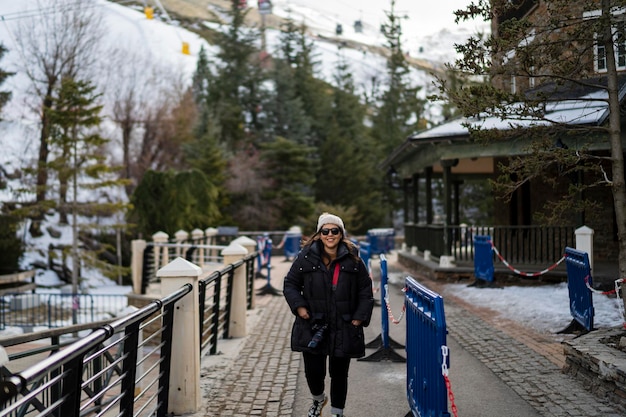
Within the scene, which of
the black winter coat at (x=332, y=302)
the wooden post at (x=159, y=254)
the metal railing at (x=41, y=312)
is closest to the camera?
the black winter coat at (x=332, y=302)

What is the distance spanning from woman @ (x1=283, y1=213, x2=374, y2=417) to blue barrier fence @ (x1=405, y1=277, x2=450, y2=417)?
42cm

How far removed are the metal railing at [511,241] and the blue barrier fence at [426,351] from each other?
9703mm

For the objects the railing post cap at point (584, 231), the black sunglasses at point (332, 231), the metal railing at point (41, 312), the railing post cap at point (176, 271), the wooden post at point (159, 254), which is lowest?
the metal railing at point (41, 312)

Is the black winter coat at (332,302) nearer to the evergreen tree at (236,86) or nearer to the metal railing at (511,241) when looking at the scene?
the metal railing at (511,241)

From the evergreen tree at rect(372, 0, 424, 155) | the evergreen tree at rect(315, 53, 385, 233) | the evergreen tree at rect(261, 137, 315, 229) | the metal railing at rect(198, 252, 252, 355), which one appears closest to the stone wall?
the metal railing at rect(198, 252, 252, 355)

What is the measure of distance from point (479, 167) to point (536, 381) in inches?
718

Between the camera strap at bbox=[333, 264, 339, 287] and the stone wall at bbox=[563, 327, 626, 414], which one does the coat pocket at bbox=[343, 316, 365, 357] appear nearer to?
the camera strap at bbox=[333, 264, 339, 287]

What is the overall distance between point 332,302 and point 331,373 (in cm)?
62

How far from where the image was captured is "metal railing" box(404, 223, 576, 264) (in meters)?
16.8

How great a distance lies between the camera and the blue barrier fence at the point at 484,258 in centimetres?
1564

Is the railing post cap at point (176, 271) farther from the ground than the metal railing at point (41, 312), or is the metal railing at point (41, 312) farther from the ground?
the railing post cap at point (176, 271)

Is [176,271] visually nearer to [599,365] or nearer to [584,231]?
[599,365]

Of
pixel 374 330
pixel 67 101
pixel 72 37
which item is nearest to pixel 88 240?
pixel 67 101

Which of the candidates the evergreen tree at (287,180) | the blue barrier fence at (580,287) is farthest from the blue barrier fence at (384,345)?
the evergreen tree at (287,180)
